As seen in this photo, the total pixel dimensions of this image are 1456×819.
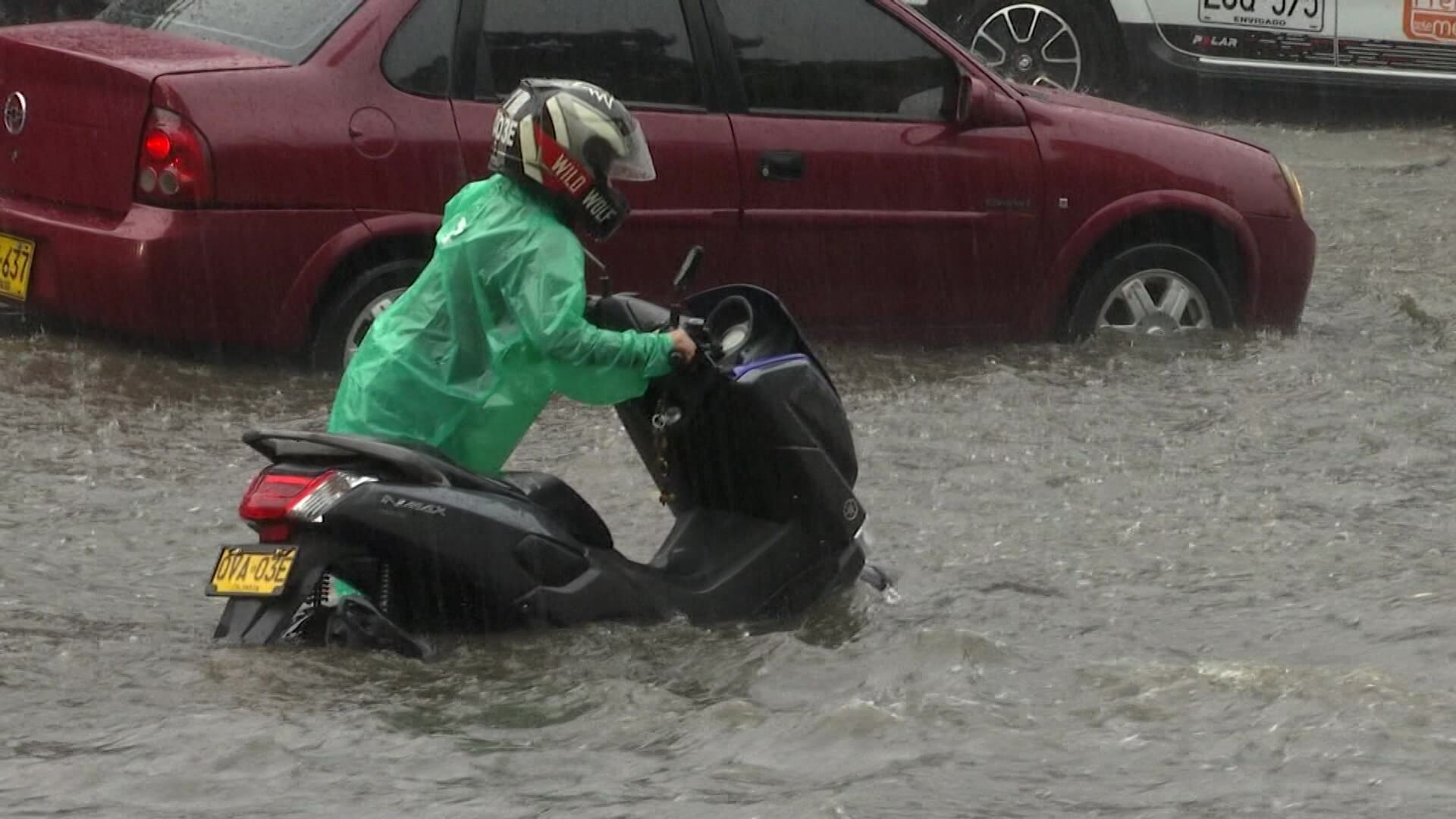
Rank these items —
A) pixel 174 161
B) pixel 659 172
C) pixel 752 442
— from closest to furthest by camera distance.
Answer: pixel 752 442, pixel 174 161, pixel 659 172

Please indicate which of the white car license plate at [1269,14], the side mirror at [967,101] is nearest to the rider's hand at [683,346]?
the side mirror at [967,101]

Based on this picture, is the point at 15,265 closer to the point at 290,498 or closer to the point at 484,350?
the point at 484,350

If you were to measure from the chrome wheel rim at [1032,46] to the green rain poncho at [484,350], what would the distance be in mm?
9039

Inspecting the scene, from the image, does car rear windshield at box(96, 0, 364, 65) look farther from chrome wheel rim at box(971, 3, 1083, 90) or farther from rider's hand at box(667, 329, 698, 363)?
chrome wheel rim at box(971, 3, 1083, 90)

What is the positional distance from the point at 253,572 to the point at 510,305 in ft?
2.68

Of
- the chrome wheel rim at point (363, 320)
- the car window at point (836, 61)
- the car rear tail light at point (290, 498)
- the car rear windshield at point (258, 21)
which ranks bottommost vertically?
the chrome wheel rim at point (363, 320)

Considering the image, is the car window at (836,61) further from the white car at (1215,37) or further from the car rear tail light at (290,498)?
the white car at (1215,37)

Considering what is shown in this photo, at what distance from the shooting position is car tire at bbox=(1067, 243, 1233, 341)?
9539 millimetres

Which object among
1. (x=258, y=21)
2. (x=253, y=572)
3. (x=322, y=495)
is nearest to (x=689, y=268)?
(x=322, y=495)

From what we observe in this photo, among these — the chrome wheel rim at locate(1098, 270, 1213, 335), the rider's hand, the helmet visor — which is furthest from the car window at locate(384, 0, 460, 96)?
the rider's hand

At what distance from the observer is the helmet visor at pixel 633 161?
18.4ft

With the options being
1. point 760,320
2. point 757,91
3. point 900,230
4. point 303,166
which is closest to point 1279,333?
point 900,230

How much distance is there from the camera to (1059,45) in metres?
14.6

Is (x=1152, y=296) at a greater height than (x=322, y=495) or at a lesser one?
lesser
